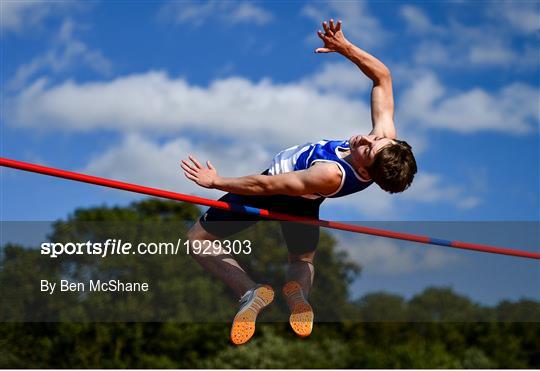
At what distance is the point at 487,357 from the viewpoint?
78.9 feet

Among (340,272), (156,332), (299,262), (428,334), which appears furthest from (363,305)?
(299,262)

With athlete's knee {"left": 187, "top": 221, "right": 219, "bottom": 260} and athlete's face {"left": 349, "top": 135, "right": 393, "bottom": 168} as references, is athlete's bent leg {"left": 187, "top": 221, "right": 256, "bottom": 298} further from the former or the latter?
athlete's face {"left": 349, "top": 135, "right": 393, "bottom": 168}

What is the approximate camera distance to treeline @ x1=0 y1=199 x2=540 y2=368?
19.4 meters

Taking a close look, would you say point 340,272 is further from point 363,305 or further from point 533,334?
point 533,334

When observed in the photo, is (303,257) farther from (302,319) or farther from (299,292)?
(302,319)

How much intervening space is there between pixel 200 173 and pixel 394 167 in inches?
46.7

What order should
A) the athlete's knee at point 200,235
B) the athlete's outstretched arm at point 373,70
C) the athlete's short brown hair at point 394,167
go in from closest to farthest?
the athlete's short brown hair at point 394,167 < the athlete's outstretched arm at point 373,70 < the athlete's knee at point 200,235

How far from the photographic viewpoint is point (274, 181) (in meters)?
5.03

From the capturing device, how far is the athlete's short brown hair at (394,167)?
4.96m

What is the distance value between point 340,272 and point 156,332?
6681 millimetres

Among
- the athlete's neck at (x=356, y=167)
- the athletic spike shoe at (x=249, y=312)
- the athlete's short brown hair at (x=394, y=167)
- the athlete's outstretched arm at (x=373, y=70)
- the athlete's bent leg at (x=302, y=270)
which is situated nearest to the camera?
the athlete's short brown hair at (x=394, y=167)

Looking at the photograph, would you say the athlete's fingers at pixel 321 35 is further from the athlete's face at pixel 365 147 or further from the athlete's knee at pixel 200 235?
the athlete's knee at pixel 200 235

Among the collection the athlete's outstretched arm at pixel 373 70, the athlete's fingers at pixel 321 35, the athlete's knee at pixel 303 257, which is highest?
the athlete's fingers at pixel 321 35

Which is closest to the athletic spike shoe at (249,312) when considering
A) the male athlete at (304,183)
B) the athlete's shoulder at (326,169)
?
the male athlete at (304,183)
